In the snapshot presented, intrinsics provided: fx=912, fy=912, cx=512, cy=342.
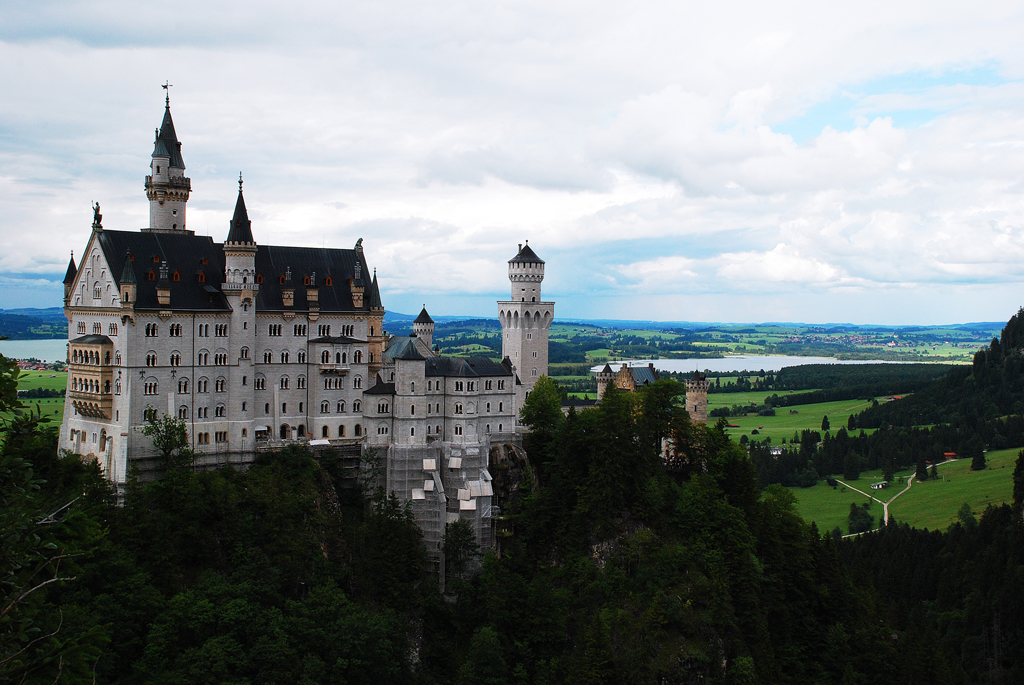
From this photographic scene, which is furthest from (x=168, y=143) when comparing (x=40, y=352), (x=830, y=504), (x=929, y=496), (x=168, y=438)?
(x=929, y=496)

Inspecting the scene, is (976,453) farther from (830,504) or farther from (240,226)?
(240,226)

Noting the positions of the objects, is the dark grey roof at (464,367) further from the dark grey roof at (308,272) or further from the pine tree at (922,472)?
the pine tree at (922,472)

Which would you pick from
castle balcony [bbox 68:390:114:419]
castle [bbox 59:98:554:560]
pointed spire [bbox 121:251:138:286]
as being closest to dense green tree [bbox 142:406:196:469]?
castle [bbox 59:98:554:560]

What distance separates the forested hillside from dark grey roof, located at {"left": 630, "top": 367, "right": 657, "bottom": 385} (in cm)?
1756

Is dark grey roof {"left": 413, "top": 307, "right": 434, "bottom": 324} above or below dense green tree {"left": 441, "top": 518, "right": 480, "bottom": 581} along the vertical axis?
above

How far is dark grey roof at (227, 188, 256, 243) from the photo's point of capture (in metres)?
82.1

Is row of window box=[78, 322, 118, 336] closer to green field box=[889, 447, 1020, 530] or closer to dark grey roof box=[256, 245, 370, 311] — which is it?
dark grey roof box=[256, 245, 370, 311]

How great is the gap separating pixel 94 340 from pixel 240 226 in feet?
52.4

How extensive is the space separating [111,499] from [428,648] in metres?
28.2

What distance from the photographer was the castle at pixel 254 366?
76.3 meters

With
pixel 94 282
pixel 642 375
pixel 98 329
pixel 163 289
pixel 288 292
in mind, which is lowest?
pixel 642 375

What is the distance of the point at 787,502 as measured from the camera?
298 feet

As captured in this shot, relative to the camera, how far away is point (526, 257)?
102m

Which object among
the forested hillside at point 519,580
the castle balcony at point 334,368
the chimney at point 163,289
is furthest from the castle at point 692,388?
the chimney at point 163,289
